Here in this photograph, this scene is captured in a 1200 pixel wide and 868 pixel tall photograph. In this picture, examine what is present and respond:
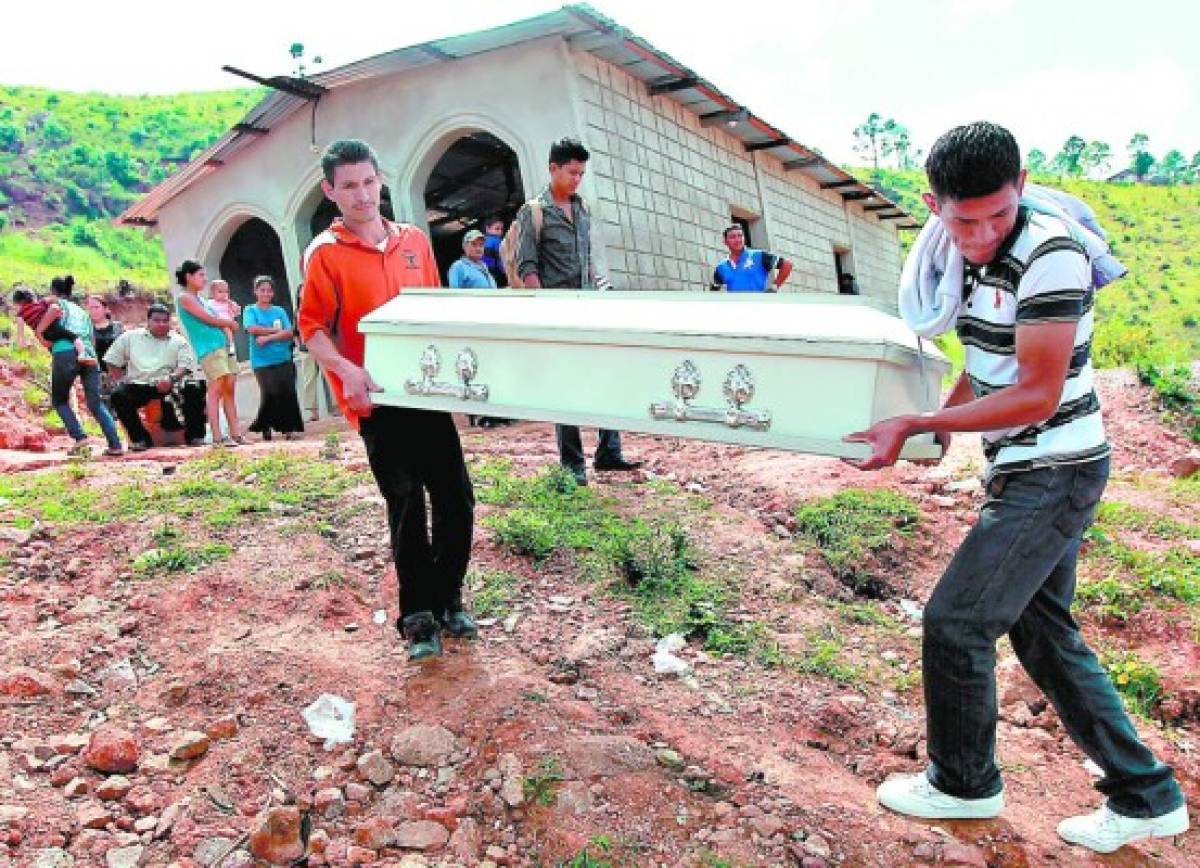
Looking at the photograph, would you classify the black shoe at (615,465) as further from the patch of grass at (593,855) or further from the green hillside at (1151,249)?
the green hillside at (1151,249)

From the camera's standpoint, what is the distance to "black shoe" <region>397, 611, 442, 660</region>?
2957 millimetres

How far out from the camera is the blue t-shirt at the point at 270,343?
25.5ft

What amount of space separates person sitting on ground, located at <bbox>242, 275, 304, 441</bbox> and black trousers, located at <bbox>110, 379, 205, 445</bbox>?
1.73 feet

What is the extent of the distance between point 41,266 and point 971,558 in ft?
104

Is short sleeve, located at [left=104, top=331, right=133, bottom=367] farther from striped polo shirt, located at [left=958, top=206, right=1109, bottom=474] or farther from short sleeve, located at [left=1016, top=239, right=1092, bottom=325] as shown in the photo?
short sleeve, located at [left=1016, top=239, right=1092, bottom=325]

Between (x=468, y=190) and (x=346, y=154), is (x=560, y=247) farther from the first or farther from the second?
(x=468, y=190)

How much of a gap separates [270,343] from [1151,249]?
39261 mm

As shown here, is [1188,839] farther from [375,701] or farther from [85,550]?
[85,550]

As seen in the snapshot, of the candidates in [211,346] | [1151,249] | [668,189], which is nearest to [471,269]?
[211,346]

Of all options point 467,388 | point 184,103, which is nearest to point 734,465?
point 467,388

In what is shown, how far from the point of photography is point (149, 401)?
24.8 ft

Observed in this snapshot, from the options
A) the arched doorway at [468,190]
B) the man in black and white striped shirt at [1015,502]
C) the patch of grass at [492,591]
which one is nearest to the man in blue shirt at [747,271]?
the arched doorway at [468,190]

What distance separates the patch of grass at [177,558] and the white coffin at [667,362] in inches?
60.2

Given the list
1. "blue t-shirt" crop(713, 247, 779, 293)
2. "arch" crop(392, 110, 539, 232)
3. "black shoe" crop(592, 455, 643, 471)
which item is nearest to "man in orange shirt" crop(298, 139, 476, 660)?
"black shoe" crop(592, 455, 643, 471)
